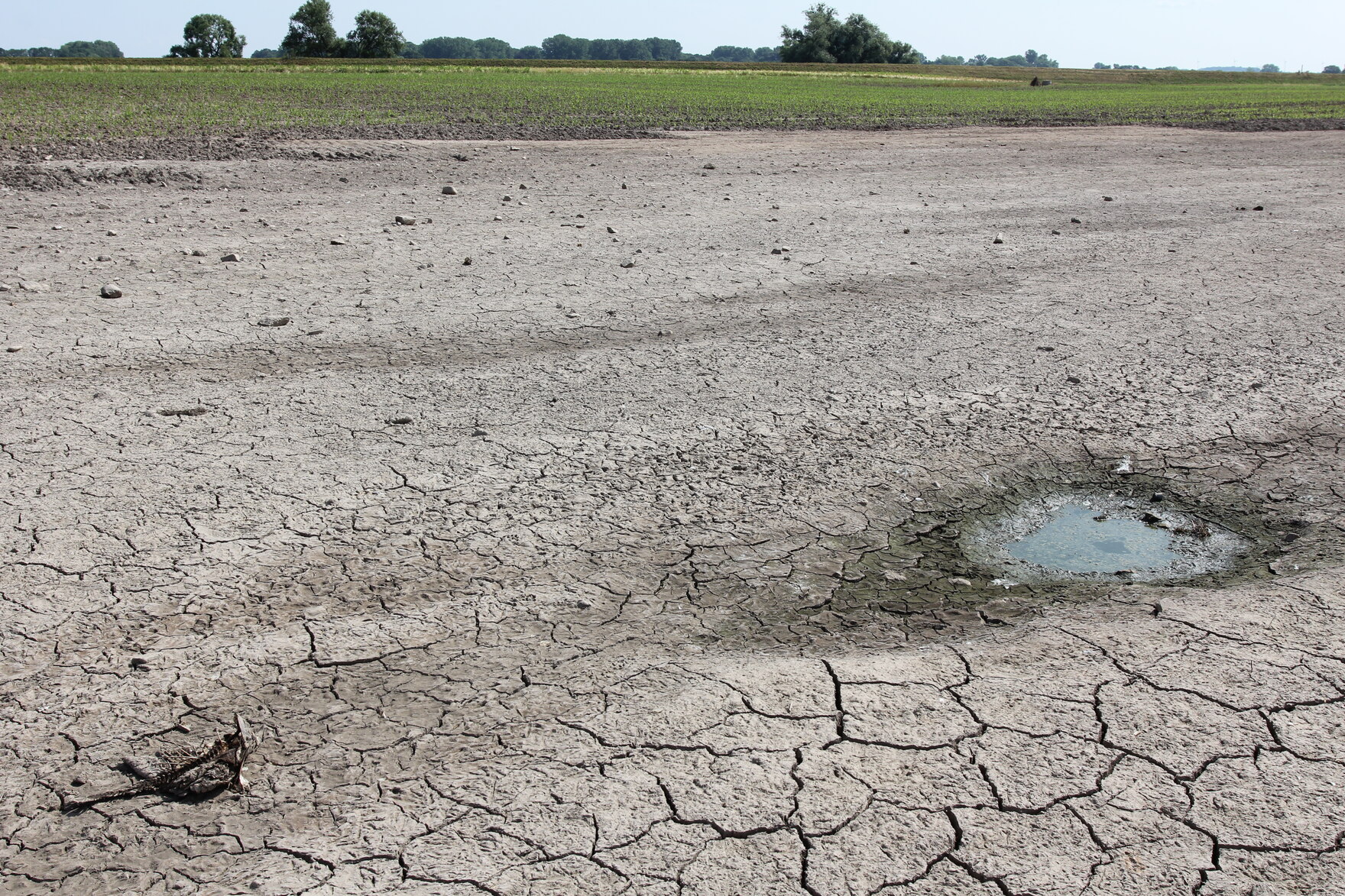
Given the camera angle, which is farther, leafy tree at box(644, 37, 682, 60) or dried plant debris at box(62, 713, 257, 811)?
leafy tree at box(644, 37, 682, 60)

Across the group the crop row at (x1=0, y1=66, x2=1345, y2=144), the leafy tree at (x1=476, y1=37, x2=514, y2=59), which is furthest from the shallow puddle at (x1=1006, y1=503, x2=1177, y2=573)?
the leafy tree at (x1=476, y1=37, x2=514, y2=59)

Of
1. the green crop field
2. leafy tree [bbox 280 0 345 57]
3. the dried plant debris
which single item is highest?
leafy tree [bbox 280 0 345 57]

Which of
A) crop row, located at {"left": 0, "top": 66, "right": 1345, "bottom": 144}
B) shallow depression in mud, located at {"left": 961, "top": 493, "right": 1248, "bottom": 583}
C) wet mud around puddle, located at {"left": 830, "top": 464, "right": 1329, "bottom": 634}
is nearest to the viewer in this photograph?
wet mud around puddle, located at {"left": 830, "top": 464, "right": 1329, "bottom": 634}

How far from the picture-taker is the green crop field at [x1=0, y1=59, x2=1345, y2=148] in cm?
1577

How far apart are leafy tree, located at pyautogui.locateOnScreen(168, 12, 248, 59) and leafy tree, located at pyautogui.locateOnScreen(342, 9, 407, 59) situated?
21.1 m

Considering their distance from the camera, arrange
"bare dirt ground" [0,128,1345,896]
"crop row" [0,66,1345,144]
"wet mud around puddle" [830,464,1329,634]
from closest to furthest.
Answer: "bare dirt ground" [0,128,1345,896], "wet mud around puddle" [830,464,1329,634], "crop row" [0,66,1345,144]

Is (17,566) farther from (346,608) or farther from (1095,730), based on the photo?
(1095,730)

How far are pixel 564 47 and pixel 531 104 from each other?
14603cm

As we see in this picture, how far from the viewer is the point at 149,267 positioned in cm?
703

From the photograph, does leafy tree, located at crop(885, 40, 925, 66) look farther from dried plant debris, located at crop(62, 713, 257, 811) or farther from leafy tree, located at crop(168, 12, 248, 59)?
dried plant debris, located at crop(62, 713, 257, 811)

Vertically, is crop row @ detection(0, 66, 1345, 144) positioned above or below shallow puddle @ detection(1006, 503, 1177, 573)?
above

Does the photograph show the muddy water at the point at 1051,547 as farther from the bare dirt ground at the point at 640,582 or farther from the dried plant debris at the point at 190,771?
the dried plant debris at the point at 190,771

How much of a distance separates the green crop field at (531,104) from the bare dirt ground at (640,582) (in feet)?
30.3

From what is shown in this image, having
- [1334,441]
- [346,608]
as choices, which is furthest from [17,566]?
[1334,441]
